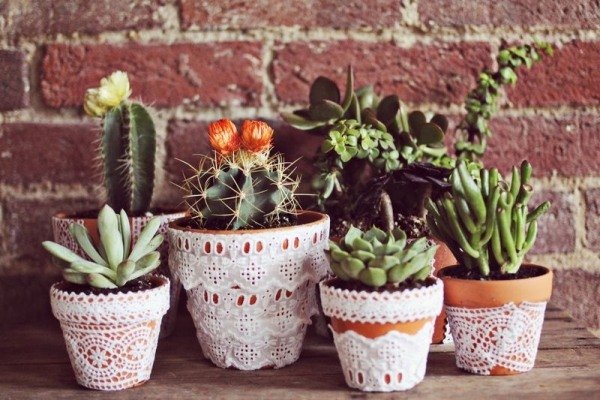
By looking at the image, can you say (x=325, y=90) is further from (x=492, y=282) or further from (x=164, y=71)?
(x=492, y=282)

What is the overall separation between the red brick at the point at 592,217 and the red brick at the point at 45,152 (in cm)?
78

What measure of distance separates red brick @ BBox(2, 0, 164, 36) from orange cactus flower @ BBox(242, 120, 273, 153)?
0.38 meters

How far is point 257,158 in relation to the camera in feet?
2.73

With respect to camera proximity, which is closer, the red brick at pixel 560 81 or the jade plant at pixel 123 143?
the jade plant at pixel 123 143

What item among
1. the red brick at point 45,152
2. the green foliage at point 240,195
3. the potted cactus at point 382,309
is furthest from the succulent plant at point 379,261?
the red brick at point 45,152

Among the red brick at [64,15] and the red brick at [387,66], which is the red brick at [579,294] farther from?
the red brick at [64,15]

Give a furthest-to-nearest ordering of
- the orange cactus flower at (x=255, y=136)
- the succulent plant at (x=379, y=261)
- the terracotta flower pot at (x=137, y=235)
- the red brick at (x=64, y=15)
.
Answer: the red brick at (x=64, y=15)
the terracotta flower pot at (x=137, y=235)
the orange cactus flower at (x=255, y=136)
the succulent plant at (x=379, y=261)

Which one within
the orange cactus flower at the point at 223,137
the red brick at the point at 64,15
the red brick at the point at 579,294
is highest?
the red brick at the point at 64,15

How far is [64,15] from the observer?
1.09 m

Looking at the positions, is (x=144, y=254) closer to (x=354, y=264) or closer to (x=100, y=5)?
(x=354, y=264)

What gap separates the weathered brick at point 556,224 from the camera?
3.72ft

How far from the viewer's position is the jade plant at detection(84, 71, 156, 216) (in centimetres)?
95

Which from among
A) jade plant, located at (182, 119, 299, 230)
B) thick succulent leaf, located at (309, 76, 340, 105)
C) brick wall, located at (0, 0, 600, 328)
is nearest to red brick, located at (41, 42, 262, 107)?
brick wall, located at (0, 0, 600, 328)

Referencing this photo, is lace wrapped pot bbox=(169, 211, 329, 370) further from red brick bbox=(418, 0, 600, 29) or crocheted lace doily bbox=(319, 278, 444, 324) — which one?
red brick bbox=(418, 0, 600, 29)
